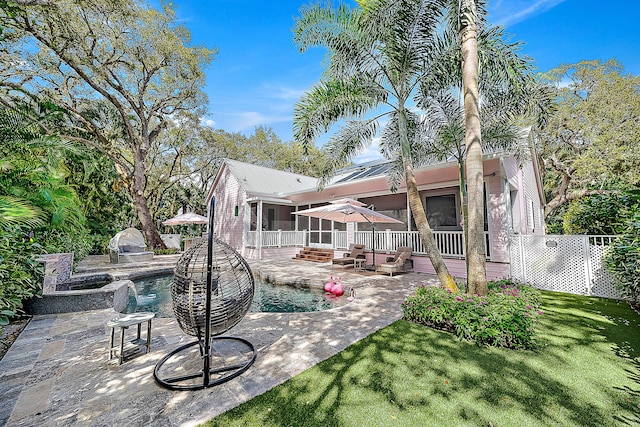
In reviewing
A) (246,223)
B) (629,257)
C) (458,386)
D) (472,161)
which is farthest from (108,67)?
(629,257)

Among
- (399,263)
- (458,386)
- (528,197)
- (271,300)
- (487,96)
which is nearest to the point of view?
(458,386)

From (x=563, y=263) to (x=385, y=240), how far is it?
5500mm

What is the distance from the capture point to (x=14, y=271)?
10.5 feet

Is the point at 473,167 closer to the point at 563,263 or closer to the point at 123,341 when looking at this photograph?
the point at 563,263

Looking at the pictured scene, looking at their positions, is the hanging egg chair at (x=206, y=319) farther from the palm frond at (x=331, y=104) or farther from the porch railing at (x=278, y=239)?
the porch railing at (x=278, y=239)

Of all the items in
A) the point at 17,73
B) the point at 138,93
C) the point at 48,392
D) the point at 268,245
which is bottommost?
the point at 48,392

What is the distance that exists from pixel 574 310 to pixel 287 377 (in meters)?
6.12

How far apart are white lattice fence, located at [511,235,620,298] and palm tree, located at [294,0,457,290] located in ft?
13.9

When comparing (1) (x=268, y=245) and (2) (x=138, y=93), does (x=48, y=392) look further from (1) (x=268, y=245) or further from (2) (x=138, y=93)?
(2) (x=138, y=93)

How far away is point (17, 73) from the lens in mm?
11555

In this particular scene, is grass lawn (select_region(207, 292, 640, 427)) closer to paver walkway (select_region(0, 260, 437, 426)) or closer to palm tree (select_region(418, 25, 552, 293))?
paver walkway (select_region(0, 260, 437, 426))

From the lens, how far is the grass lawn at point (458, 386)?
230 centimetres

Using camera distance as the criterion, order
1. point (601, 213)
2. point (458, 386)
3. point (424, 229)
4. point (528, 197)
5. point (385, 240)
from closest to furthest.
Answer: point (458, 386) → point (424, 229) → point (601, 213) → point (385, 240) → point (528, 197)

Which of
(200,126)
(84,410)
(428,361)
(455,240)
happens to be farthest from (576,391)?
(200,126)
